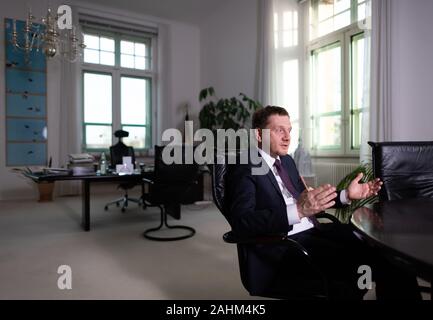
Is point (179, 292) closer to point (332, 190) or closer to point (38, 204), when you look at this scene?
point (332, 190)

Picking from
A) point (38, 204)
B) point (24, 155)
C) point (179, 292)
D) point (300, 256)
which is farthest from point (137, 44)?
point (300, 256)

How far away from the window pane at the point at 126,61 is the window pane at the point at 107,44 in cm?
26

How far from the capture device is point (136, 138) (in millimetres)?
6574

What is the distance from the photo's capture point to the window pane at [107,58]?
20.3ft

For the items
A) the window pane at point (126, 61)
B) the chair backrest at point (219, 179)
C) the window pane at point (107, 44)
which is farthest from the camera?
the window pane at point (126, 61)

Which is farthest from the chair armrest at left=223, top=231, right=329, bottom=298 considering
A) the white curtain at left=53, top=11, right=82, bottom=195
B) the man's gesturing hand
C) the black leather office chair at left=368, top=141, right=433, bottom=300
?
the white curtain at left=53, top=11, right=82, bottom=195

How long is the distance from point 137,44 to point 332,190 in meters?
6.54

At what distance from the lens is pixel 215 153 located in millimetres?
1395

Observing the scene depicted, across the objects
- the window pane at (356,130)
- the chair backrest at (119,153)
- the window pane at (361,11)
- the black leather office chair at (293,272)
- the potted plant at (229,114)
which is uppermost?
the window pane at (361,11)

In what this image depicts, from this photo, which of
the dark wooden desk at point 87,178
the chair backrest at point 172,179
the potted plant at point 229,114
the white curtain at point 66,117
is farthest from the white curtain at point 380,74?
the white curtain at point 66,117

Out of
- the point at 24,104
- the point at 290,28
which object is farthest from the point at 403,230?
the point at 24,104

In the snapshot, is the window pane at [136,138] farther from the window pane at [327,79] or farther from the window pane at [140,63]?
the window pane at [327,79]

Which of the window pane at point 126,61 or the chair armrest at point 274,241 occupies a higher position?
the window pane at point 126,61

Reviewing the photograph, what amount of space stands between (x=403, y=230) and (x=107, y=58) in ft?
21.4
